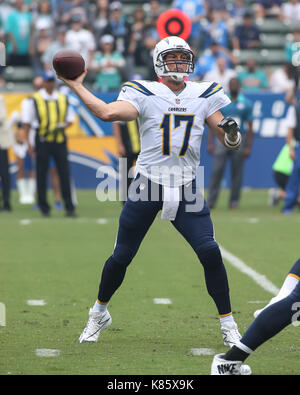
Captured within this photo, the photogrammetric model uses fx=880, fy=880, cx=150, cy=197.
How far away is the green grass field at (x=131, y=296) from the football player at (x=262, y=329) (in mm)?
234

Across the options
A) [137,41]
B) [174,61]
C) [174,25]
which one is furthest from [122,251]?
[137,41]

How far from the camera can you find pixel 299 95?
15.8m

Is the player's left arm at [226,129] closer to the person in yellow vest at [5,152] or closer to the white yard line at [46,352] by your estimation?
the white yard line at [46,352]

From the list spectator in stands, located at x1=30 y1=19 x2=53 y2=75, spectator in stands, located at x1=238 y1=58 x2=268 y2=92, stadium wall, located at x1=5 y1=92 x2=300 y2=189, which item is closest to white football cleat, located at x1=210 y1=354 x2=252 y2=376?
stadium wall, located at x1=5 y1=92 x2=300 y2=189

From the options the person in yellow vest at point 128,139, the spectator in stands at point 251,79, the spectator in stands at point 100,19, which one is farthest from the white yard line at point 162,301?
the spectator in stands at point 100,19

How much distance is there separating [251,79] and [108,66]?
9.31 feet

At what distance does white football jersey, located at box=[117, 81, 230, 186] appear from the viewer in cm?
529

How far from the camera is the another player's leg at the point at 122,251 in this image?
17.4ft

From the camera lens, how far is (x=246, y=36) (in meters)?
18.8

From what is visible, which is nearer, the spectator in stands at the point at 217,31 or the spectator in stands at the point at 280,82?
the spectator in stands at the point at 280,82

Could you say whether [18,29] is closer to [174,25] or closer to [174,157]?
[174,25]

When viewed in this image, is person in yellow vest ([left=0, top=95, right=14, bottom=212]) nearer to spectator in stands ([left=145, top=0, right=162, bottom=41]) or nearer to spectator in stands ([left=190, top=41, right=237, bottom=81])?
spectator in stands ([left=190, top=41, right=237, bottom=81])

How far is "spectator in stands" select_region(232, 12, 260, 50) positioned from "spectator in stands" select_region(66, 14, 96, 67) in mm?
3310

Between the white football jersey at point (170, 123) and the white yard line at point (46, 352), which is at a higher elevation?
the white football jersey at point (170, 123)
